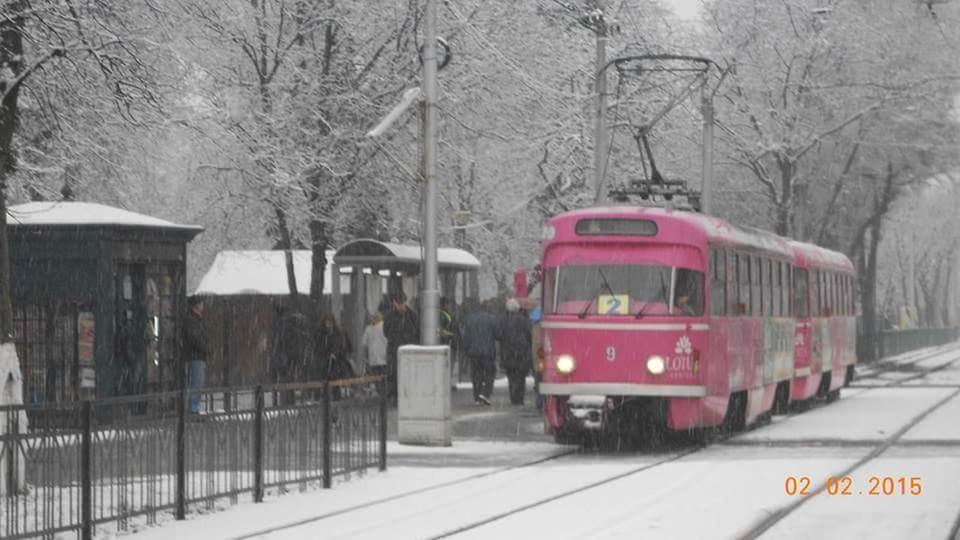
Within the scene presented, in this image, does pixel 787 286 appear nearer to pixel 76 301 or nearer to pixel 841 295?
pixel 841 295

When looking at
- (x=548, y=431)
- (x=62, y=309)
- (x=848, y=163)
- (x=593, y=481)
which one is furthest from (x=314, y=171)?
(x=848, y=163)

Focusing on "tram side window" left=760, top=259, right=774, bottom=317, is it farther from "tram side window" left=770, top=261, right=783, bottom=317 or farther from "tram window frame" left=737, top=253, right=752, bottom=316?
"tram window frame" left=737, top=253, right=752, bottom=316

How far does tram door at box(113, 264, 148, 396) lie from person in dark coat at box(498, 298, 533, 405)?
7928 millimetres

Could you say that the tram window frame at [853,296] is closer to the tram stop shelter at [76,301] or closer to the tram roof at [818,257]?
the tram roof at [818,257]

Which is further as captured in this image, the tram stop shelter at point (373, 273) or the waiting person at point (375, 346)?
the tram stop shelter at point (373, 273)

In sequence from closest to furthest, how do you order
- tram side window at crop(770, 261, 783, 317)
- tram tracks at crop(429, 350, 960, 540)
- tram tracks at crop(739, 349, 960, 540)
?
tram tracks at crop(739, 349, 960, 540) < tram tracks at crop(429, 350, 960, 540) < tram side window at crop(770, 261, 783, 317)

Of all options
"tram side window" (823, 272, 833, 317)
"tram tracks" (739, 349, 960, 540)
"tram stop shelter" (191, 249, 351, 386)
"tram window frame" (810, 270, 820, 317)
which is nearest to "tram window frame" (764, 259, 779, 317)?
"tram tracks" (739, 349, 960, 540)

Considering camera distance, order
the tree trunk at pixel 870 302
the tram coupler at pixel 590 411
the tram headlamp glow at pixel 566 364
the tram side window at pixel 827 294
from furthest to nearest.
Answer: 1. the tree trunk at pixel 870 302
2. the tram side window at pixel 827 294
3. the tram headlamp glow at pixel 566 364
4. the tram coupler at pixel 590 411

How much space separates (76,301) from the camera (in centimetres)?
2598

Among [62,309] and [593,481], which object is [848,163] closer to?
[62,309]

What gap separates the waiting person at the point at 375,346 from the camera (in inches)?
1235

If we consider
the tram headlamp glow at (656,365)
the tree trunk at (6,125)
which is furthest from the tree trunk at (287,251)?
the tree trunk at (6,125)

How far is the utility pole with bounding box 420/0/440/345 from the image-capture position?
970 inches
